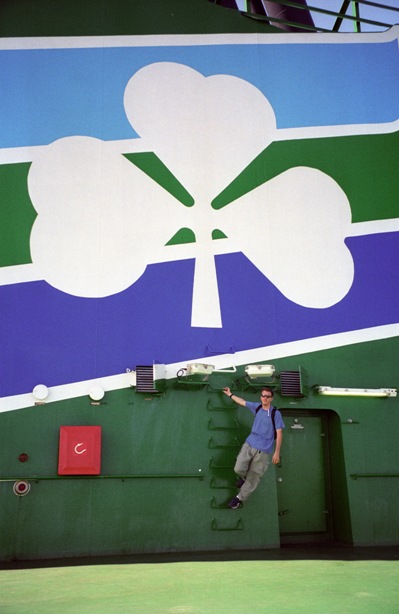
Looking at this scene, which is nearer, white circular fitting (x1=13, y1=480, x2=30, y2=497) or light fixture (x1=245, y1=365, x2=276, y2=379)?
white circular fitting (x1=13, y1=480, x2=30, y2=497)

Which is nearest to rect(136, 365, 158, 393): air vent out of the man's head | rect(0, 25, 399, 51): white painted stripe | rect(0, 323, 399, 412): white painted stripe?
rect(0, 323, 399, 412): white painted stripe

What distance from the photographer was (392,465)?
7.94 m

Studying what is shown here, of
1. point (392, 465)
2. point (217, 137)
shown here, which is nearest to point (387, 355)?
point (392, 465)

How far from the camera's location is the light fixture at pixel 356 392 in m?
7.75

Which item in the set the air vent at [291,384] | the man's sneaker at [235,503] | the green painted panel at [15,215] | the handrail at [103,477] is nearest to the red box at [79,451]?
the handrail at [103,477]

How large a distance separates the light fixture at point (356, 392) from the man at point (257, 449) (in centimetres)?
84

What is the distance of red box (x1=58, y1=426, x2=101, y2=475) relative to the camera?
22.6 feet

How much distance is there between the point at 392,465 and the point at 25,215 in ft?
17.4

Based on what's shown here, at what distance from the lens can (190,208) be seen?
799cm

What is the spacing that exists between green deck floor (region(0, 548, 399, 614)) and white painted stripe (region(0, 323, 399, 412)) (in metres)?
1.68

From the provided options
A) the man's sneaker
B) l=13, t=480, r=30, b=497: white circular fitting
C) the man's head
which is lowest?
the man's sneaker

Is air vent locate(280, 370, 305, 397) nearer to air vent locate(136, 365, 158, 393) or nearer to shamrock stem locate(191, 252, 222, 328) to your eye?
shamrock stem locate(191, 252, 222, 328)

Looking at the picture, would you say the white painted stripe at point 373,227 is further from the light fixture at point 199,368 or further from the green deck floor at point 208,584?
the green deck floor at point 208,584

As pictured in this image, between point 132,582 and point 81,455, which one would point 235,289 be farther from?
point 132,582
